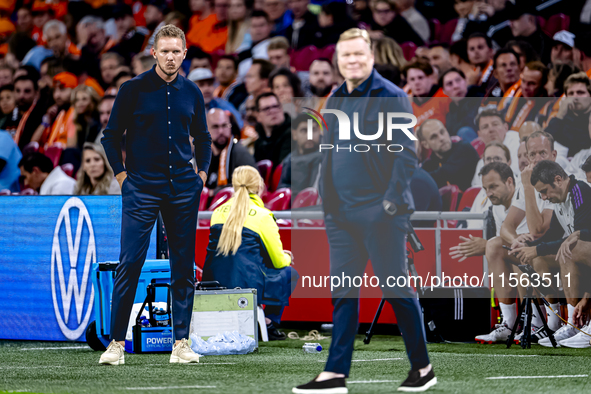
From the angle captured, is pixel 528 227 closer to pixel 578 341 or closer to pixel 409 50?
pixel 578 341

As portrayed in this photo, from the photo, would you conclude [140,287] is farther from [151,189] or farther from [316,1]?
[316,1]

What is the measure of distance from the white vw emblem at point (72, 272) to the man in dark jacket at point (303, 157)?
239 cm

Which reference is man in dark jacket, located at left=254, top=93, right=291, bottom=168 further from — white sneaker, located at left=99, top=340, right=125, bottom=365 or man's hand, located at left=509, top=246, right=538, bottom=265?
white sneaker, located at left=99, top=340, right=125, bottom=365

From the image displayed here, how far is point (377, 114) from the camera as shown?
3996 millimetres

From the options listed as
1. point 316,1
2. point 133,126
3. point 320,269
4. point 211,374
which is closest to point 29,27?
point 316,1

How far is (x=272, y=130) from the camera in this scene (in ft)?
34.0

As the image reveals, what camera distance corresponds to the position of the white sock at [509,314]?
6969 mm

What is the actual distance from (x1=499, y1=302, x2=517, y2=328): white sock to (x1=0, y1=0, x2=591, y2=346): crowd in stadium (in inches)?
0.5

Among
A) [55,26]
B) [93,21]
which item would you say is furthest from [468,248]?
[55,26]

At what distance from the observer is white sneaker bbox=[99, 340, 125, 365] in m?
5.12

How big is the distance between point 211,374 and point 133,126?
5.60ft

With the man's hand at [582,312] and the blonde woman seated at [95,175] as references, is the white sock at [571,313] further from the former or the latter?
the blonde woman seated at [95,175]

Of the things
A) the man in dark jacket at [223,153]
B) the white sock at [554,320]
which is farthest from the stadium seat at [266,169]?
the white sock at [554,320]

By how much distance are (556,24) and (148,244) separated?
661 centimetres
